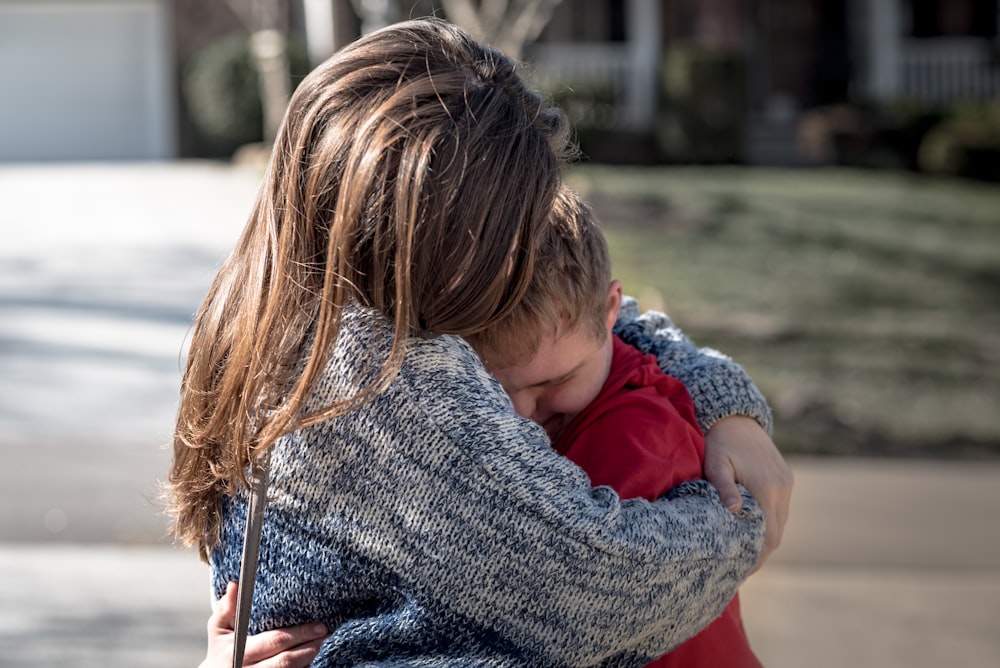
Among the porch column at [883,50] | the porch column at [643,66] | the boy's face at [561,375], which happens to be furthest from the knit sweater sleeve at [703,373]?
the porch column at [883,50]

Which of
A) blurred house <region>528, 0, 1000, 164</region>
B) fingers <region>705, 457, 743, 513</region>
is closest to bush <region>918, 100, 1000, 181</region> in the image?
blurred house <region>528, 0, 1000, 164</region>

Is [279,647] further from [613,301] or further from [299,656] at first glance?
[613,301]

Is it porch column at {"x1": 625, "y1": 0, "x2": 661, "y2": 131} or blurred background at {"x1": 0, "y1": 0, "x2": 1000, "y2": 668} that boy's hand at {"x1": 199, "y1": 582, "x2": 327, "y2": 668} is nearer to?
blurred background at {"x1": 0, "y1": 0, "x2": 1000, "y2": 668}

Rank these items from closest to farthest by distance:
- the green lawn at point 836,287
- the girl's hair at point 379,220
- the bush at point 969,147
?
the girl's hair at point 379,220 → the green lawn at point 836,287 → the bush at point 969,147

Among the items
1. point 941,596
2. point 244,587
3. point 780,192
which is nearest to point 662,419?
point 244,587

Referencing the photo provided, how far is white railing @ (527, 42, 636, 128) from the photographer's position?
16.8 meters

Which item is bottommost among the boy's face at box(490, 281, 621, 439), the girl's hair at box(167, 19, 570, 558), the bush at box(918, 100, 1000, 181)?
the bush at box(918, 100, 1000, 181)

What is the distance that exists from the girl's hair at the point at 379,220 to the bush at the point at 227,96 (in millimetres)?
16170

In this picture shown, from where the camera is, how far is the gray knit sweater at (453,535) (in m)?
1.39

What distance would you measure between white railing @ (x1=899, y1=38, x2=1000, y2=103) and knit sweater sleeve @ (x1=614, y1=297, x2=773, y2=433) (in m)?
16.3

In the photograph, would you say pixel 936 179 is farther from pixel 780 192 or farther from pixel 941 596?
pixel 941 596

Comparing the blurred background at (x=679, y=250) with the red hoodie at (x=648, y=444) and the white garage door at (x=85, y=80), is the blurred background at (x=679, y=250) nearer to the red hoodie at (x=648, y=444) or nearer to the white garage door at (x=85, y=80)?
the white garage door at (x=85, y=80)

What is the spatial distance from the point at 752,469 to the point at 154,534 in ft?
13.6

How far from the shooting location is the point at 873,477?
238 inches
